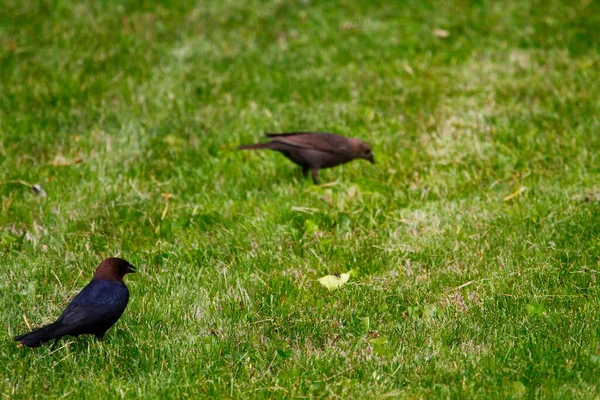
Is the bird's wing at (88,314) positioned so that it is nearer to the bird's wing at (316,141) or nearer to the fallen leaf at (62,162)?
the bird's wing at (316,141)

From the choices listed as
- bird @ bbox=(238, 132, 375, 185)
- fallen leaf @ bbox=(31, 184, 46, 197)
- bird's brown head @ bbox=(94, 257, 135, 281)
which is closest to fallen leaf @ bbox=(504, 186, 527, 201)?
bird @ bbox=(238, 132, 375, 185)

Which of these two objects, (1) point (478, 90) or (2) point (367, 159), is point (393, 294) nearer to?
(2) point (367, 159)

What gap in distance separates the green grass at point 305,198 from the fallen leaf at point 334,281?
7 centimetres

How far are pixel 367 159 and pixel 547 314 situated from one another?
2597 millimetres

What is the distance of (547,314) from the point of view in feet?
14.4

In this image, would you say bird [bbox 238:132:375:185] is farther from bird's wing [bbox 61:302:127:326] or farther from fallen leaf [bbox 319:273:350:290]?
bird's wing [bbox 61:302:127:326]

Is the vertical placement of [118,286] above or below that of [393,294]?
above

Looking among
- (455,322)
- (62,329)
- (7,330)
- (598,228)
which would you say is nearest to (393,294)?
(455,322)

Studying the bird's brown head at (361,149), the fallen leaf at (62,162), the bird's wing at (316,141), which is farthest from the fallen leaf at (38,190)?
the bird's brown head at (361,149)

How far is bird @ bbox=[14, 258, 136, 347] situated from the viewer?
3.98 metres

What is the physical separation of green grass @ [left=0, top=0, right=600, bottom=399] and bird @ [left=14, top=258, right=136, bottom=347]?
0.45 feet

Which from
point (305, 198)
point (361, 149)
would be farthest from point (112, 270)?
point (361, 149)

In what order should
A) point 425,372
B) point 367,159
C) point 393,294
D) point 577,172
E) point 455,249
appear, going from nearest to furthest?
point 425,372 → point 393,294 → point 455,249 → point 577,172 → point 367,159

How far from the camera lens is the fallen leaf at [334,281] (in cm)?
486
